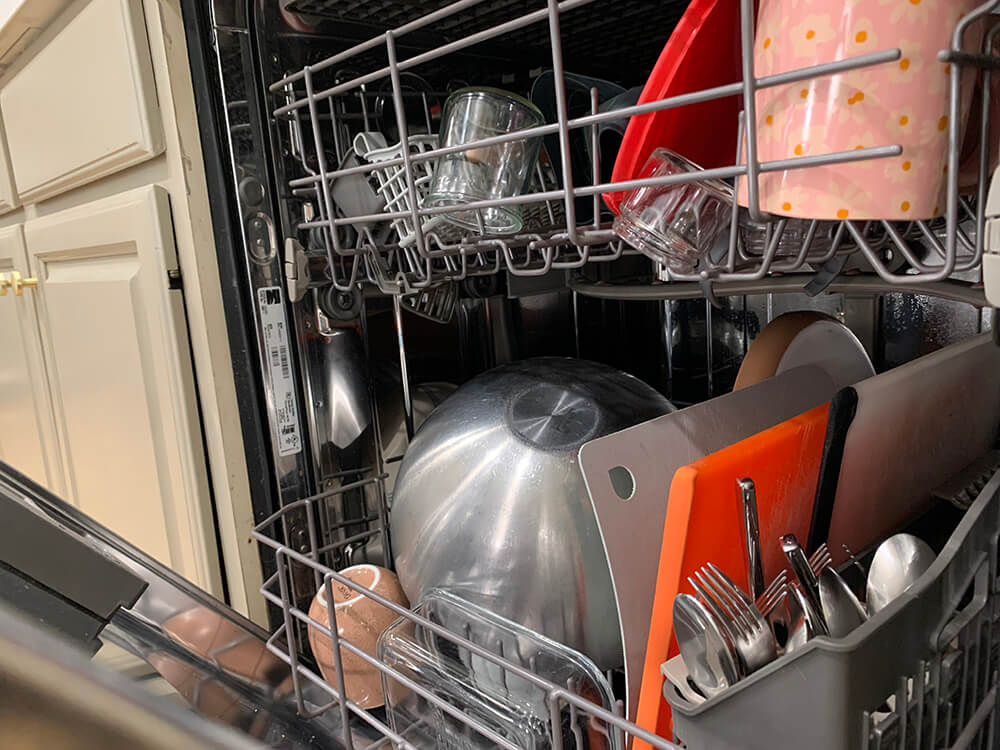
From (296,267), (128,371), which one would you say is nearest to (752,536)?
(296,267)

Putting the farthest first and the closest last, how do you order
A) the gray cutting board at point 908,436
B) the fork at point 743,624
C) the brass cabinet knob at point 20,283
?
1. the brass cabinet knob at point 20,283
2. the gray cutting board at point 908,436
3. the fork at point 743,624

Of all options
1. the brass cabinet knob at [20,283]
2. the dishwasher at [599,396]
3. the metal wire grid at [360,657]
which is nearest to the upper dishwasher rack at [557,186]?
the dishwasher at [599,396]

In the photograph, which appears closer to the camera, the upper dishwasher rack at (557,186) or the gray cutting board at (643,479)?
the upper dishwasher rack at (557,186)

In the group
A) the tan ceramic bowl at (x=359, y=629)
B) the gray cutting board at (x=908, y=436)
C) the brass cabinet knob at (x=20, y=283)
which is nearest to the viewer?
the gray cutting board at (x=908, y=436)

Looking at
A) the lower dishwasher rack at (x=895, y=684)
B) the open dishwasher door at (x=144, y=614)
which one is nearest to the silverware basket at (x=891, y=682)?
the lower dishwasher rack at (x=895, y=684)

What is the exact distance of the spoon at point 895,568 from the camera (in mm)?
384

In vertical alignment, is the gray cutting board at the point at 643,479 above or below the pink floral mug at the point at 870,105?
below

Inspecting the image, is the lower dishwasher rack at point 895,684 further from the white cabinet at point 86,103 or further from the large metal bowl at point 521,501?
the white cabinet at point 86,103

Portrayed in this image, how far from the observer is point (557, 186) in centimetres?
58

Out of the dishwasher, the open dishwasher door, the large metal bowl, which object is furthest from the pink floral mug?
the open dishwasher door

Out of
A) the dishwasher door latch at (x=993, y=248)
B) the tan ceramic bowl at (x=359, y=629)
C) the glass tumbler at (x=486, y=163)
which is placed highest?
the glass tumbler at (x=486, y=163)

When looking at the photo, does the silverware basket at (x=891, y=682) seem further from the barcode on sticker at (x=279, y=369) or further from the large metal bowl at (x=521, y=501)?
the barcode on sticker at (x=279, y=369)

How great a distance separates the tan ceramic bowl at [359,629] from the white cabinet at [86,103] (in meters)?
0.46

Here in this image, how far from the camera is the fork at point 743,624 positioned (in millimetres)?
340
